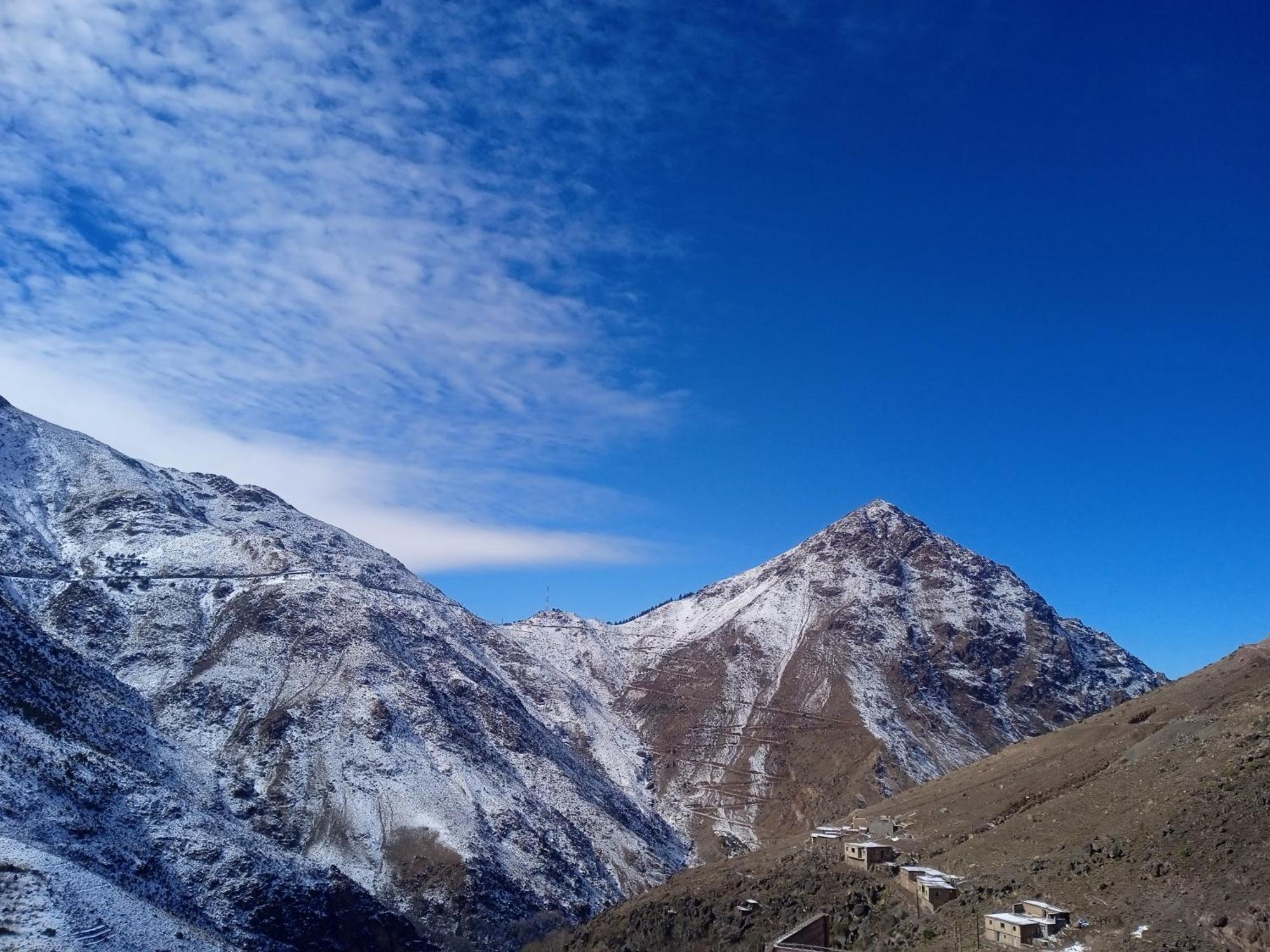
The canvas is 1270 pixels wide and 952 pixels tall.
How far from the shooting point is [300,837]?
8869cm

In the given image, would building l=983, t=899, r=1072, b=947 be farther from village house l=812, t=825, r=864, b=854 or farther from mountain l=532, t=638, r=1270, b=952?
village house l=812, t=825, r=864, b=854

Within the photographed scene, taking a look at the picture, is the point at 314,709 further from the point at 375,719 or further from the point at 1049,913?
the point at 1049,913

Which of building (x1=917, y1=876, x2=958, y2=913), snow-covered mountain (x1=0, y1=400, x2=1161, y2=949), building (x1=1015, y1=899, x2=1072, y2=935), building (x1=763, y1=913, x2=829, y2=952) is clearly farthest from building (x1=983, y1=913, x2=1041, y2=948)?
snow-covered mountain (x1=0, y1=400, x2=1161, y2=949)

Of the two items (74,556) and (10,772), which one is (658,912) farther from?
(74,556)

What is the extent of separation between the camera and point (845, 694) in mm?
164875

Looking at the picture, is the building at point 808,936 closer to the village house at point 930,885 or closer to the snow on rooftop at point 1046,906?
the village house at point 930,885

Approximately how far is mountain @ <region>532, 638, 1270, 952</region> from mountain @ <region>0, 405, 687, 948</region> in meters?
21.5

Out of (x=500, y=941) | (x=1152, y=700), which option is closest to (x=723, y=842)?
(x=500, y=941)

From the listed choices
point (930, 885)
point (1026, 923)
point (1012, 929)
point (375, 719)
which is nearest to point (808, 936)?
point (930, 885)

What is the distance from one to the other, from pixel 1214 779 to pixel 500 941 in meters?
66.5

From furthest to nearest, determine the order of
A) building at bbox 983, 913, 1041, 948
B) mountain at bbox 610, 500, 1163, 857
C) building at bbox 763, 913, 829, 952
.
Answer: mountain at bbox 610, 500, 1163, 857, building at bbox 763, 913, 829, 952, building at bbox 983, 913, 1041, 948

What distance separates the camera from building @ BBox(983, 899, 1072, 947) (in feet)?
120

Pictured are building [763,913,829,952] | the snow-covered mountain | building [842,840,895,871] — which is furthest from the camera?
the snow-covered mountain

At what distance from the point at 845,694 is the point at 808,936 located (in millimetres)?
120972
